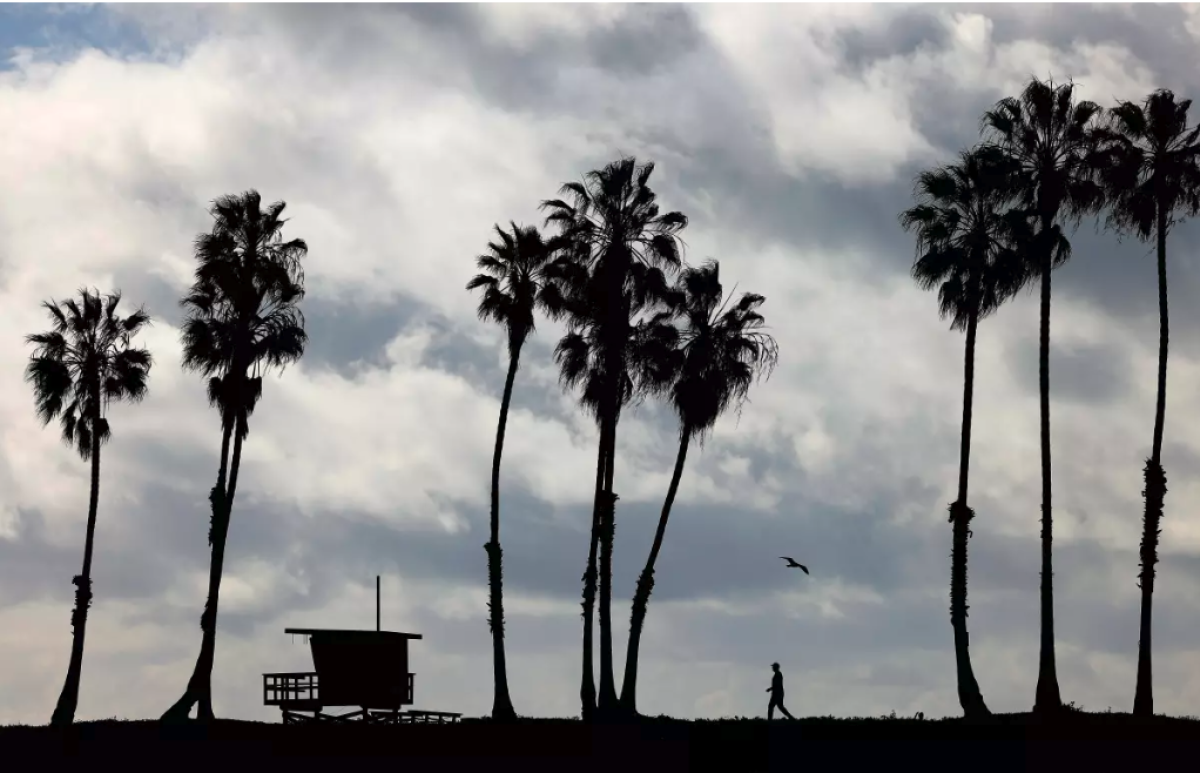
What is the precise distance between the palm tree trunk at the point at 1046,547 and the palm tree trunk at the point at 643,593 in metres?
12.9

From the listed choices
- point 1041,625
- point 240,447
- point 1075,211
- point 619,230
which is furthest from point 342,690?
point 1075,211

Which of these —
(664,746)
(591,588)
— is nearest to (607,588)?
(591,588)

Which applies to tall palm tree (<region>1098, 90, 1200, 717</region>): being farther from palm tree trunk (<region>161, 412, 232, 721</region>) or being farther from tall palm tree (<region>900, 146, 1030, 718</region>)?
palm tree trunk (<region>161, 412, 232, 721</region>)

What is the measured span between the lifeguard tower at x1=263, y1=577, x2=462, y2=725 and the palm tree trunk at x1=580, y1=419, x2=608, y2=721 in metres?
5.25

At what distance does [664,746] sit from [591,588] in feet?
48.1

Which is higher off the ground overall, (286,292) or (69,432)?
(286,292)

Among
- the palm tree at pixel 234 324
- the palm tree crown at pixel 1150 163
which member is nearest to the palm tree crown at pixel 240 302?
the palm tree at pixel 234 324

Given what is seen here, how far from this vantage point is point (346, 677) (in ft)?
201

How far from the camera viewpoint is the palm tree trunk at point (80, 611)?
2613 inches

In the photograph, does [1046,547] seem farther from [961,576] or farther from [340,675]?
[340,675]

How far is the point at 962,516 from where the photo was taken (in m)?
60.2

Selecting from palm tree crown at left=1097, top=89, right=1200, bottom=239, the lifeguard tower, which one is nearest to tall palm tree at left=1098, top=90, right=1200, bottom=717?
palm tree crown at left=1097, top=89, right=1200, bottom=239

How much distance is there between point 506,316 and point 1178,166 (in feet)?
78.8

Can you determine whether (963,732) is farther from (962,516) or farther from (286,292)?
(286,292)
